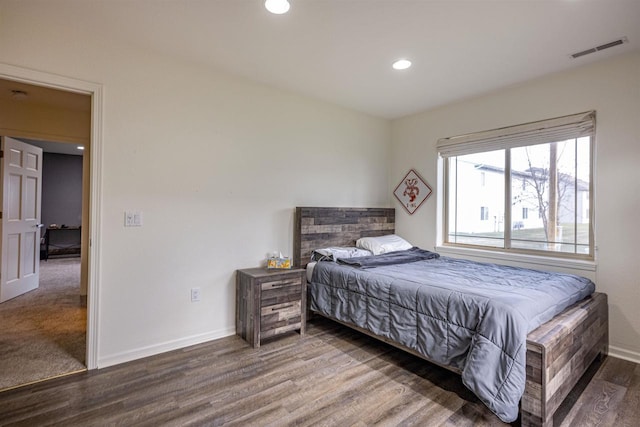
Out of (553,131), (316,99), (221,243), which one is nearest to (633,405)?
(553,131)

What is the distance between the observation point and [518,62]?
274 centimetres

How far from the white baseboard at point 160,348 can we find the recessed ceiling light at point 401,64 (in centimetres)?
291

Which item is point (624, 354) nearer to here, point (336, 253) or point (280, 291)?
point (336, 253)

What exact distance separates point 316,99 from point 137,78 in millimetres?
1864

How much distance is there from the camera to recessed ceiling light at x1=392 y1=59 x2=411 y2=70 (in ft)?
9.03

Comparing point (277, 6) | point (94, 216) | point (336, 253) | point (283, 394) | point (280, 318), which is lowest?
point (283, 394)

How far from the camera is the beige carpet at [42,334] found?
2.32 metres

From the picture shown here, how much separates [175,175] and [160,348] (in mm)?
1483

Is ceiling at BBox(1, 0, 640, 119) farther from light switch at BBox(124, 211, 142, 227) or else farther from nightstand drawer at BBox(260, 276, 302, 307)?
nightstand drawer at BBox(260, 276, 302, 307)

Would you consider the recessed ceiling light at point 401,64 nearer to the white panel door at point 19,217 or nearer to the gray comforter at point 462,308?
the gray comforter at point 462,308

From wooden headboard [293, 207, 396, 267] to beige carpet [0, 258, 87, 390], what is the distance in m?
2.11

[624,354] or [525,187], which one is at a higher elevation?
[525,187]

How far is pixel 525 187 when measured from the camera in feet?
11.0

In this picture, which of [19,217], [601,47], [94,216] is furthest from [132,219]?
[601,47]
